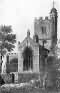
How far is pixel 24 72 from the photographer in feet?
161

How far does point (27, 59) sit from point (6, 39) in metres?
5.69

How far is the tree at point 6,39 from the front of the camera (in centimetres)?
4626

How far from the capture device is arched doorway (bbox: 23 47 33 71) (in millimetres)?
49938

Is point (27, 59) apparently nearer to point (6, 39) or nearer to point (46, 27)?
point (6, 39)

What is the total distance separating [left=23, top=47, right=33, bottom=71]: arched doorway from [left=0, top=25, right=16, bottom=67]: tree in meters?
3.95

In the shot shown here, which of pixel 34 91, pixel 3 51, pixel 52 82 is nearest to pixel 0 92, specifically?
pixel 34 91

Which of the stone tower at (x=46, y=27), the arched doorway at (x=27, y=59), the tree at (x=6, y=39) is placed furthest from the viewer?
the stone tower at (x=46, y=27)

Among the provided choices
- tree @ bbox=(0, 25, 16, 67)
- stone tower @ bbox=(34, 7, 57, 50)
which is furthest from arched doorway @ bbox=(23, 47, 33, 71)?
stone tower @ bbox=(34, 7, 57, 50)

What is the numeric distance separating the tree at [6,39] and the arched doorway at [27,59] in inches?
155

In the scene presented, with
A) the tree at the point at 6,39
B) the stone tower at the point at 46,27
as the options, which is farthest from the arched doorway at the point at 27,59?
the stone tower at the point at 46,27

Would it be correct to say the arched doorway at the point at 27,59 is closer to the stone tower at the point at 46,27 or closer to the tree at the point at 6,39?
the tree at the point at 6,39

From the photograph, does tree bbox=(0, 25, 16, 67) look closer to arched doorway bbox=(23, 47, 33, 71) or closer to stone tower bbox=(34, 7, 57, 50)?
arched doorway bbox=(23, 47, 33, 71)

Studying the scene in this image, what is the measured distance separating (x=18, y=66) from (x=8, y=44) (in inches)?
234

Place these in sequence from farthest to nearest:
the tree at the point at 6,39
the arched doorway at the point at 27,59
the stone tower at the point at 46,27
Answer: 1. the stone tower at the point at 46,27
2. the arched doorway at the point at 27,59
3. the tree at the point at 6,39
